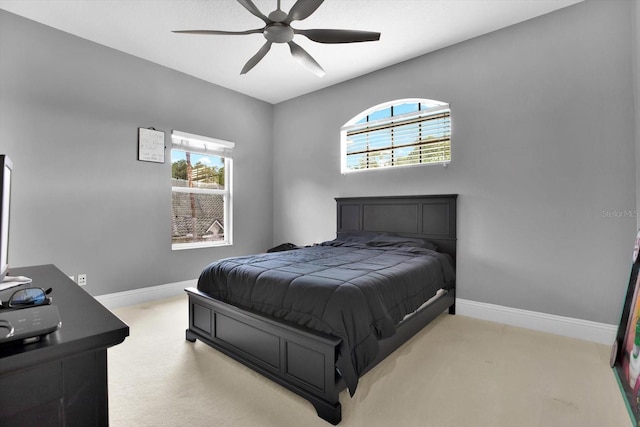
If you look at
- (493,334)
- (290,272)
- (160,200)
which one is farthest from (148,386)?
(493,334)

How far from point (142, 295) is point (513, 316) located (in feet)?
13.6

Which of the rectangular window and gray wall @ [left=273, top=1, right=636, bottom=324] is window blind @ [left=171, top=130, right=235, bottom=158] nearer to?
the rectangular window

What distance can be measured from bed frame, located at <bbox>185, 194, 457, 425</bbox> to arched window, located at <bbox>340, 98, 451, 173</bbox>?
0.57 m

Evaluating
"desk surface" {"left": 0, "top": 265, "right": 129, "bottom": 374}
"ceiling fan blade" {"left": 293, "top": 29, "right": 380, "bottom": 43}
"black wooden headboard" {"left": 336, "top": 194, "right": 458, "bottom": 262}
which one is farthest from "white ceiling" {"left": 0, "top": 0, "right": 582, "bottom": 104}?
"desk surface" {"left": 0, "top": 265, "right": 129, "bottom": 374}

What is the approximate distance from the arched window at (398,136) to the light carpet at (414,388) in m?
2.07

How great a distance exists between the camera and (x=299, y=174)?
4902 millimetres

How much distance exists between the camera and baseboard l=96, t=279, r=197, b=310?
338 cm

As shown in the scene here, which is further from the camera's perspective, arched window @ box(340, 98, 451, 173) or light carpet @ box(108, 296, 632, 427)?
arched window @ box(340, 98, 451, 173)

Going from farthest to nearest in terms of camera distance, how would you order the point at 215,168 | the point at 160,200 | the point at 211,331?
1. the point at 215,168
2. the point at 160,200
3. the point at 211,331

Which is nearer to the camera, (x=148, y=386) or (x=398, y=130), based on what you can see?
(x=148, y=386)

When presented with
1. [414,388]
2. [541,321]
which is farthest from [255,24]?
[541,321]

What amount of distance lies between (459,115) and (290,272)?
2.61 meters

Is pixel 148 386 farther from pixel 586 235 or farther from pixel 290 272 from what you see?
pixel 586 235

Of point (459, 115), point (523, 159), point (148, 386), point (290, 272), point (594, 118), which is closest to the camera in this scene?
point (148, 386)
